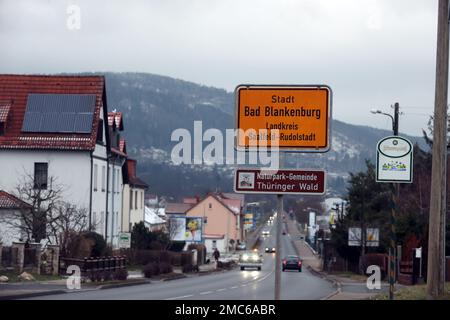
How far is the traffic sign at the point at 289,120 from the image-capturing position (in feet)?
29.7

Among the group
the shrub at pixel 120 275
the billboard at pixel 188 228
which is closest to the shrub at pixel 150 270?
the shrub at pixel 120 275

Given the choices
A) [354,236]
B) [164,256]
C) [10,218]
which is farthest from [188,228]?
[10,218]

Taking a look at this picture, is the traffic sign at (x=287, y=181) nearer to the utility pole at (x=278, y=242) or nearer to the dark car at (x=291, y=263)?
the utility pole at (x=278, y=242)

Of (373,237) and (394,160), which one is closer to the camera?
(394,160)

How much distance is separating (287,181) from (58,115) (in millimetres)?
41277

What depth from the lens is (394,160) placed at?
1722cm

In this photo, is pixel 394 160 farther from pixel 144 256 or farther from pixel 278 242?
pixel 144 256

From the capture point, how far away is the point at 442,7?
728 inches

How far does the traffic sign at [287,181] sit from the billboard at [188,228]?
7651 cm

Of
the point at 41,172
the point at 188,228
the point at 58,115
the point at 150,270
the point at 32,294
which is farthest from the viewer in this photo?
the point at 188,228

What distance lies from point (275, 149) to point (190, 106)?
120763mm

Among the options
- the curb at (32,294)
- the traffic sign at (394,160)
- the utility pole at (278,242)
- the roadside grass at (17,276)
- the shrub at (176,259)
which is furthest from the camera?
the shrub at (176,259)

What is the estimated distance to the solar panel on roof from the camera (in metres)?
49.2

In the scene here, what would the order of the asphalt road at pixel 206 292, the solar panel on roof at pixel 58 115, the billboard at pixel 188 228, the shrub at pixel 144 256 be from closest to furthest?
the asphalt road at pixel 206 292 < the solar panel on roof at pixel 58 115 < the shrub at pixel 144 256 < the billboard at pixel 188 228
